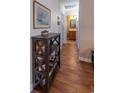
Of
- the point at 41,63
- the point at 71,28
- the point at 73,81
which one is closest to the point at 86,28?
the point at 73,81

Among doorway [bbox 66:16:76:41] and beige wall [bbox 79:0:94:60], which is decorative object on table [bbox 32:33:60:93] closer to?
beige wall [bbox 79:0:94:60]

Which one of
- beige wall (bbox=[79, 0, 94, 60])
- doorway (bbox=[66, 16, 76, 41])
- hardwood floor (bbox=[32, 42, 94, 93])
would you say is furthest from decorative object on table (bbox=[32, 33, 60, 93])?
doorway (bbox=[66, 16, 76, 41])

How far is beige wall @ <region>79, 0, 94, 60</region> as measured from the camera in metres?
4.59

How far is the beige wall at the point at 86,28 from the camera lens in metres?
4.59

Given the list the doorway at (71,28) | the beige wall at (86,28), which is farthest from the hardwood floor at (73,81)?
the doorway at (71,28)

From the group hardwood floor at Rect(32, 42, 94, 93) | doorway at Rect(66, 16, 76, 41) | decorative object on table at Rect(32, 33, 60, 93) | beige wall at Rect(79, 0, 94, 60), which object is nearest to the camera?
decorative object on table at Rect(32, 33, 60, 93)

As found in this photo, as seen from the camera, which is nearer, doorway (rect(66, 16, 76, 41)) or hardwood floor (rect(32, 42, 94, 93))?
hardwood floor (rect(32, 42, 94, 93))

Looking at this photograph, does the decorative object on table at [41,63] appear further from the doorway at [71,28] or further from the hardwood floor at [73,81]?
the doorway at [71,28]

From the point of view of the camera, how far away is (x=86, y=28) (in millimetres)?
4766

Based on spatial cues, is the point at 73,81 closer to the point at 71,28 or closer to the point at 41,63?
the point at 41,63

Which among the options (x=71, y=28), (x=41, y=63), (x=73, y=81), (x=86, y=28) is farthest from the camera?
(x=71, y=28)

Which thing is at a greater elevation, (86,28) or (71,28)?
(71,28)
